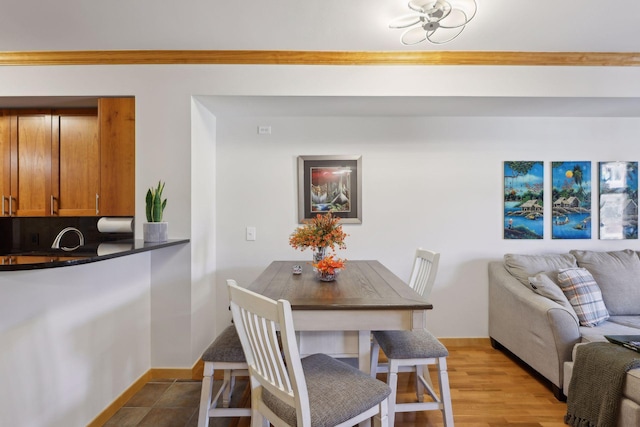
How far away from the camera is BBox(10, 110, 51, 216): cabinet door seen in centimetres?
268

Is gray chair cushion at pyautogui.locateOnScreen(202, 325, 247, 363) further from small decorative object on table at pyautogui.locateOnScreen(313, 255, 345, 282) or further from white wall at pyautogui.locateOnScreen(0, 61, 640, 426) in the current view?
white wall at pyautogui.locateOnScreen(0, 61, 640, 426)

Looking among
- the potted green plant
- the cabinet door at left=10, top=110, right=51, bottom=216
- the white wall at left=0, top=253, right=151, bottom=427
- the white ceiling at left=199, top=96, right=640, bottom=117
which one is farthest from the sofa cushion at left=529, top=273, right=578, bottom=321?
the cabinet door at left=10, top=110, right=51, bottom=216

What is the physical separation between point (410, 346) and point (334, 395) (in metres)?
0.62

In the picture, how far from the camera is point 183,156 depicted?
2547mm

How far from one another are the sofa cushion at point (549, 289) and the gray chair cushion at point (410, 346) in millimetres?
1159

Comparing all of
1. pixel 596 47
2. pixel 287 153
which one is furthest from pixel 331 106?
pixel 596 47

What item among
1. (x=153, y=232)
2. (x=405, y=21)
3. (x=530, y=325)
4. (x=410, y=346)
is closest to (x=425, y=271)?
(x=410, y=346)

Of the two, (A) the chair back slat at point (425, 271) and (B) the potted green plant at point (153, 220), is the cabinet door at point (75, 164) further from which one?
(A) the chair back slat at point (425, 271)

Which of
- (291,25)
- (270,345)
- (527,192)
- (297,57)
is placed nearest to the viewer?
(270,345)

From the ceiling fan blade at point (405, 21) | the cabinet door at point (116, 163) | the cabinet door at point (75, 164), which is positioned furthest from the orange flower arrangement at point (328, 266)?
the cabinet door at point (75, 164)

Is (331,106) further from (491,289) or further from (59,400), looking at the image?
(59,400)

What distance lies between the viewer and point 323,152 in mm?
3115

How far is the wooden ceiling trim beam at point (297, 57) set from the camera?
250cm

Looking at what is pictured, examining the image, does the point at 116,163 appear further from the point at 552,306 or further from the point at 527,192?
A: the point at 527,192
